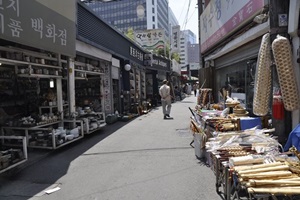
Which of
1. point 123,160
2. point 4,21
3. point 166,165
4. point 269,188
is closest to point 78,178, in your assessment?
point 123,160

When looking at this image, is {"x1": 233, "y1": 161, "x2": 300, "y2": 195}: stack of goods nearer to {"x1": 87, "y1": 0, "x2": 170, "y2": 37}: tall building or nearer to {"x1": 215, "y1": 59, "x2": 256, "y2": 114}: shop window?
{"x1": 215, "y1": 59, "x2": 256, "y2": 114}: shop window

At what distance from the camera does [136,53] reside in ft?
60.4

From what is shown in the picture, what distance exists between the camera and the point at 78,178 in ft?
17.0

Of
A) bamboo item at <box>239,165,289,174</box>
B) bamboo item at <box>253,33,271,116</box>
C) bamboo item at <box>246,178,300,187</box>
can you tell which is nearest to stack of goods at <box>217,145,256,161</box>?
bamboo item at <box>239,165,289,174</box>

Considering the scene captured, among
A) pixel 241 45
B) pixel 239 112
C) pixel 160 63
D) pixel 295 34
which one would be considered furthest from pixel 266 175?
pixel 160 63

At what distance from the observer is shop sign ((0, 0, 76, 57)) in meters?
5.46

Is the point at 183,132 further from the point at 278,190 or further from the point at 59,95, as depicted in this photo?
the point at 278,190

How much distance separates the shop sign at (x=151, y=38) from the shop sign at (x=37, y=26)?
681 inches

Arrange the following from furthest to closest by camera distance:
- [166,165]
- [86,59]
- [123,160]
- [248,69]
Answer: [86,59] → [248,69] → [123,160] → [166,165]

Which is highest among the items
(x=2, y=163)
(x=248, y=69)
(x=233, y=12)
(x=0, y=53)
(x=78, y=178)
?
(x=233, y=12)

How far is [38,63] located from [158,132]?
4.69 meters

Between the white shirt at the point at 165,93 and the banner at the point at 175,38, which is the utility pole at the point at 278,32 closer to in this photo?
the white shirt at the point at 165,93

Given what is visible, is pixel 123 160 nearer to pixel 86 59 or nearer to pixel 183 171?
pixel 183 171

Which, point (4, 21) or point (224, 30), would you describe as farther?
point (224, 30)
